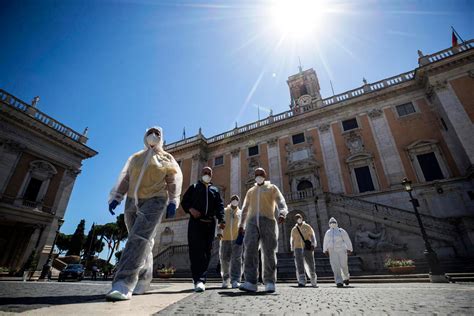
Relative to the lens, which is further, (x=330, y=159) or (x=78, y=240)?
(x=78, y=240)

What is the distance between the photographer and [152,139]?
3188mm

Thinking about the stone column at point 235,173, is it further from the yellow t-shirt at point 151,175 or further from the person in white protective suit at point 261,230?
the yellow t-shirt at point 151,175

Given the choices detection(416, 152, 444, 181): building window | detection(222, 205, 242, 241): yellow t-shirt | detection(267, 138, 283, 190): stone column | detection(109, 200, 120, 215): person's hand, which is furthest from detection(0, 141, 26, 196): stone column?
detection(416, 152, 444, 181): building window

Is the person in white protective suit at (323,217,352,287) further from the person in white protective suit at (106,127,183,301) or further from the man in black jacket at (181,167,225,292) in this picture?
the person in white protective suit at (106,127,183,301)

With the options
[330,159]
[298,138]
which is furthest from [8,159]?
[330,159]

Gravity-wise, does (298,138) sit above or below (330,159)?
above

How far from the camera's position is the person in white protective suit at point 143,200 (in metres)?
2.31

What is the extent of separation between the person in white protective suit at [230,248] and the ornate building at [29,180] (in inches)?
700

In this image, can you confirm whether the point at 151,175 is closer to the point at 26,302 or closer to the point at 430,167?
the point at 26,302

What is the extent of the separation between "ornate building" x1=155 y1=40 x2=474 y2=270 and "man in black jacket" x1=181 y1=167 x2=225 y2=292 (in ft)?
34.2

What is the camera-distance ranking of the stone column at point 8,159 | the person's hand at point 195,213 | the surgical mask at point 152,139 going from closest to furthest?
the surgical mask at point 152,139, the person's hand at point 195,213, the stone column at point 8,159

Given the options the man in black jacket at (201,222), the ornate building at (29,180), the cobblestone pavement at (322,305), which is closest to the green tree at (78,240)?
the ornate building at (29,180)

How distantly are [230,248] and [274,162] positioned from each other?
15.0m

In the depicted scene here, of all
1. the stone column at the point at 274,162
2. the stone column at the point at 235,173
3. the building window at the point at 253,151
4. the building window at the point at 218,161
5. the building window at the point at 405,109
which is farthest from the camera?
the building window at the point at 218,161
